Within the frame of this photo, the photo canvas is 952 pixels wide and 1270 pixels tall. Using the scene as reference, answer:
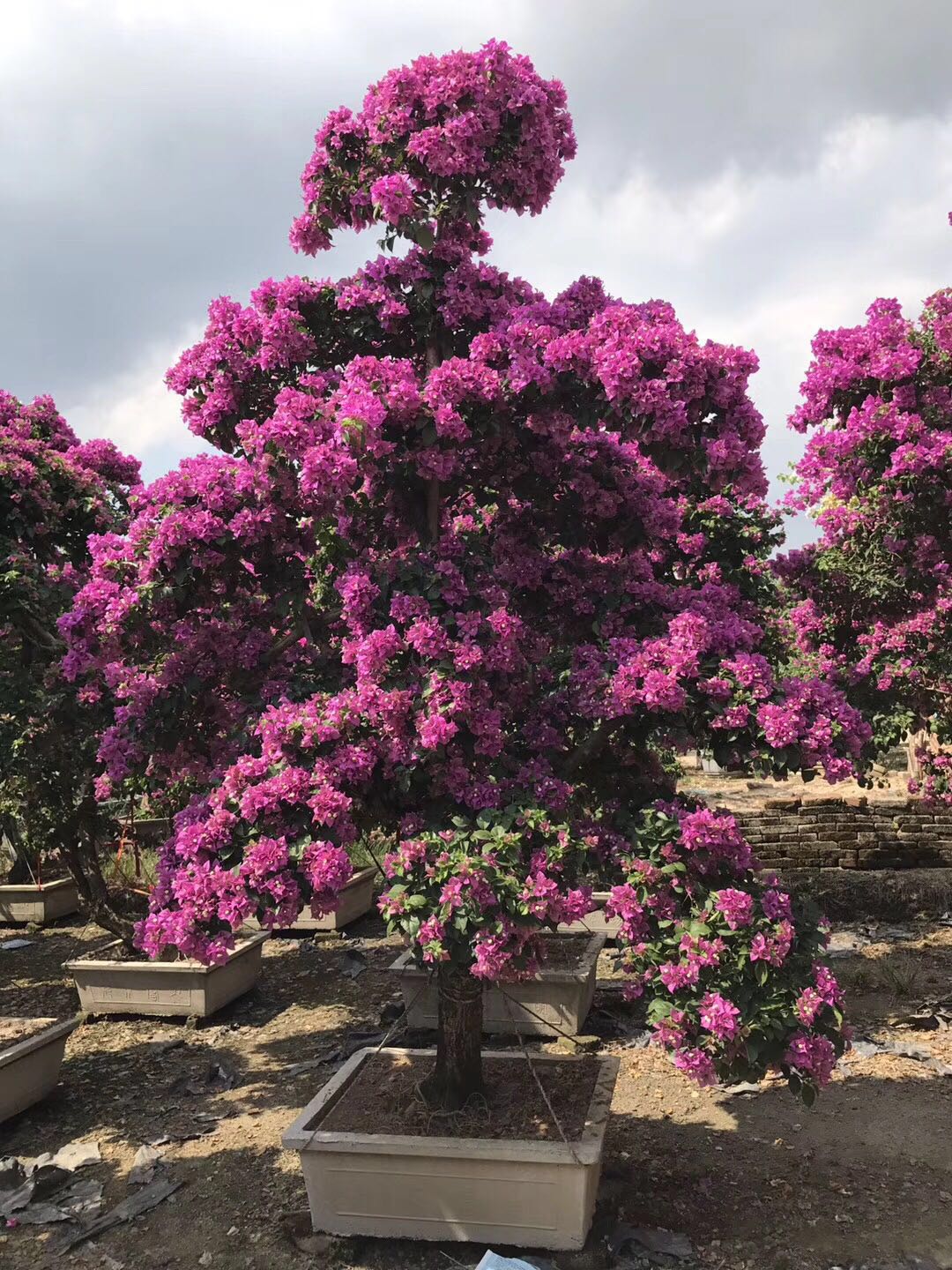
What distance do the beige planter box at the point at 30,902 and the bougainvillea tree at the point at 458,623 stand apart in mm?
6745

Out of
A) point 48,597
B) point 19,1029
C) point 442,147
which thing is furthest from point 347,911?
point 442,147

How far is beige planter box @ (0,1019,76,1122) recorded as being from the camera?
17.7 feet

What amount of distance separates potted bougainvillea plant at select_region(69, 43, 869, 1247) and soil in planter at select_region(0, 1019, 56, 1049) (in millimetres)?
2643

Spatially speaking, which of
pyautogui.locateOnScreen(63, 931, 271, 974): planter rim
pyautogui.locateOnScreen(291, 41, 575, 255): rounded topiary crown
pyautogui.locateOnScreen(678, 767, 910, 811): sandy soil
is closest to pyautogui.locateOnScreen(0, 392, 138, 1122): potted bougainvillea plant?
pyautogui.locateOnScreen(63, 931, 271, 974): planter rim

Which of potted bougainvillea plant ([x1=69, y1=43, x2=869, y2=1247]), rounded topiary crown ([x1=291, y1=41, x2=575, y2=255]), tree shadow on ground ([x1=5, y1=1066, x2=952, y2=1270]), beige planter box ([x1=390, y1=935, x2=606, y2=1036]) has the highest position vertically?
rounded topiary crown ([x1=291, y1=41, x2=575, y2=255])

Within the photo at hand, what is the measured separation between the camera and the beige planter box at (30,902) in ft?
33.8

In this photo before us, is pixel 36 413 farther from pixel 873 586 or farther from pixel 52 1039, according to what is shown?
pixel 873 586

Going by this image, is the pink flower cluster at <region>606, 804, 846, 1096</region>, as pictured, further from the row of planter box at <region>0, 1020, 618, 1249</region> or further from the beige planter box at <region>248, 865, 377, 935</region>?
the beige planter box at <region>248, 865, 377, 935</region>

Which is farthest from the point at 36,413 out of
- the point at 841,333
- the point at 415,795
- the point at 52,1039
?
the point at 841,333

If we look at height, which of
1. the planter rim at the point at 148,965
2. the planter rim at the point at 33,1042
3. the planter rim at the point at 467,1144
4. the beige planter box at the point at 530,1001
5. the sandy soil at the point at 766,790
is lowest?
the beige planter box at the point at 530,1001

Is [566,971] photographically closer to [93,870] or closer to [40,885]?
[93,870]

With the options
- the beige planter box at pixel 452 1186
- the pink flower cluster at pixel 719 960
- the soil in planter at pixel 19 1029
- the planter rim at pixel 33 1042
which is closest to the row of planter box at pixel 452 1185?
the beige planter box at pixel 452 1186

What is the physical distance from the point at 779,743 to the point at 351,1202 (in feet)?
9.04

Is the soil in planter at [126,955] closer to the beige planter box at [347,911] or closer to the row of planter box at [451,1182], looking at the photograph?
the beige planter box at [347,911]
